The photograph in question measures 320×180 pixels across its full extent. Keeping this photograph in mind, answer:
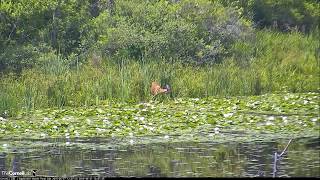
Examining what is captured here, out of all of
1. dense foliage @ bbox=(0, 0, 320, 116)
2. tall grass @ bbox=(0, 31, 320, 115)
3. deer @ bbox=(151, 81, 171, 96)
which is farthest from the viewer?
dense foliage @ bbox=(0, 0, 320, 116)

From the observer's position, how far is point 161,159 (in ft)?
30.6

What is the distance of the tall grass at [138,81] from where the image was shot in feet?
47.0

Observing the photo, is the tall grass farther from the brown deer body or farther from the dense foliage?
the brown deer body

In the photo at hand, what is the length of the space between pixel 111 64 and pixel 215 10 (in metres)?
3.89

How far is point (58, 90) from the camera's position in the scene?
569 inches

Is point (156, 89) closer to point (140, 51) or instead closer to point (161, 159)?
point (140, 51)

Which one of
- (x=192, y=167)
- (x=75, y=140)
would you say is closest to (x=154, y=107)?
(x=75, y=140)

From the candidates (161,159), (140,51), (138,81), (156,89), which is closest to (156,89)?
(156,89)

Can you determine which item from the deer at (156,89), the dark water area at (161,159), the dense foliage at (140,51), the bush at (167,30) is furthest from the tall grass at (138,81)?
the dark water area at (161,159)

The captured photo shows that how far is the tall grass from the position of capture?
14.3m

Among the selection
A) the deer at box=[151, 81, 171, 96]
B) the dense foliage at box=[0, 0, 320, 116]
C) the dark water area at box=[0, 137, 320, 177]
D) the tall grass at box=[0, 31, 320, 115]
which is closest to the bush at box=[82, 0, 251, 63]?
the dense foliage at box=[0, 0, 320, 116]

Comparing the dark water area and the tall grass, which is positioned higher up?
the dark water area

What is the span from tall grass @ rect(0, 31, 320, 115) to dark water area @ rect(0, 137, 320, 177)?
130 inches

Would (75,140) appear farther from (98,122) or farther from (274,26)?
(274,26)
